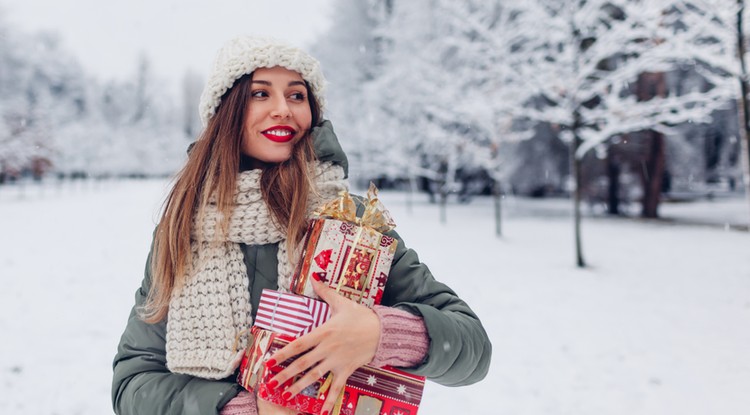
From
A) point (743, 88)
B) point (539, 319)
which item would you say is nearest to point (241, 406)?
point (539, 319)

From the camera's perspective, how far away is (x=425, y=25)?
15992mm

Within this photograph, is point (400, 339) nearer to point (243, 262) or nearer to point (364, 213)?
point (364, 213)

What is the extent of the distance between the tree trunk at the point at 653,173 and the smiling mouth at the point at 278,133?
15.6 metres

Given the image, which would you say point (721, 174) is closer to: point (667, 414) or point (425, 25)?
point (425, 25)

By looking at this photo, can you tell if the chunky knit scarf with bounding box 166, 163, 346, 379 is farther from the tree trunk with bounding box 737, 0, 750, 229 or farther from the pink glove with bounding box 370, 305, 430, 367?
the tree trunk with bounding box 737, 0, 750, 229

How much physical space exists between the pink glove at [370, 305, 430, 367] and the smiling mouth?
58 centimetres

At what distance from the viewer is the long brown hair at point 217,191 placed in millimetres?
1194

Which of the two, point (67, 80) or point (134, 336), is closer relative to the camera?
point (134, 336)

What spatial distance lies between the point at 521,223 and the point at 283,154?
13665 millimetres

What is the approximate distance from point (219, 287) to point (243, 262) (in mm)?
96

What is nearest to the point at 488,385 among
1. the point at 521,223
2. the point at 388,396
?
the point at 388,396

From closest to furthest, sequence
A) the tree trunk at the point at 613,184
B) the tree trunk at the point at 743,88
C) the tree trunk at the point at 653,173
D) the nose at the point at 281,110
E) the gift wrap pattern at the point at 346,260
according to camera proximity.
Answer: the gift wrap pattern at the point at 346,260 → the nose at the point at 281,110 → the tree trunk at the point at 743,88 → the tree trunk at the point at 653,173 → the tree trunk at the point at 613,184

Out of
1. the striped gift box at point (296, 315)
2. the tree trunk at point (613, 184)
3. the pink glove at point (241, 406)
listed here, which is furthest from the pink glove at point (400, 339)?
the tree trunk at point (613, 184)

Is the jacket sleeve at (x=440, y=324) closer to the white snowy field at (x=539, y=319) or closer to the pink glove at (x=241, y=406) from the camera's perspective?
the pink glove at (x=241, y=406)
